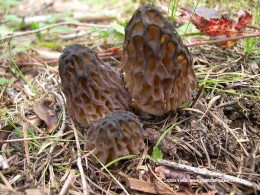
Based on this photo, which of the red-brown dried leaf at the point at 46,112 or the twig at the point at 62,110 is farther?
the red-brown dried leaf at the point at 46,112

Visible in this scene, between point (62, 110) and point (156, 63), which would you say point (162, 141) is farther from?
point (62, 110)

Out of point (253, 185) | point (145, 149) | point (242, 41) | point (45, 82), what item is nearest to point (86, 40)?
point (45, 82)

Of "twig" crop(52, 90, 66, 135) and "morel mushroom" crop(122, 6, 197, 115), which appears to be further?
"twig" crop(52, 90, 66, 135)

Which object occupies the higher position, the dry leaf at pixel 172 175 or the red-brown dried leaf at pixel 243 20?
the red-brown dried leaf at pixel 243 20

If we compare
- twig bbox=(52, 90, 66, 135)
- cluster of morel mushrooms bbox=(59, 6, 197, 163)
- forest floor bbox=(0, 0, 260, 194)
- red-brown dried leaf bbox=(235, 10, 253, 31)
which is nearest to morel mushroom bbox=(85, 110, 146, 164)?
cluster of morel mushrooms bbox=(59, 6, 197, 163)

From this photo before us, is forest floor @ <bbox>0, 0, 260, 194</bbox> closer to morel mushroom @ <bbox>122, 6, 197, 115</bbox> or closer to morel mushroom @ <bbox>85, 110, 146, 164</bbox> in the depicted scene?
morel mushroom @ <bbox>85, 110, 146, 164</bbox>

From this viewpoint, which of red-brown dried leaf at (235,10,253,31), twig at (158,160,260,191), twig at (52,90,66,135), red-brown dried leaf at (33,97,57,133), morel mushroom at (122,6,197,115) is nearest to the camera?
twig at (158,160,260,191)

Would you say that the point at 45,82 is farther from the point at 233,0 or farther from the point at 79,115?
the point at 233,0

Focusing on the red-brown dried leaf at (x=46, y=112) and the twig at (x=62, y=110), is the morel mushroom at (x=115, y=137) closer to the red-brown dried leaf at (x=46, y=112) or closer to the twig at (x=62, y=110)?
the twig at (x=62, y=110)

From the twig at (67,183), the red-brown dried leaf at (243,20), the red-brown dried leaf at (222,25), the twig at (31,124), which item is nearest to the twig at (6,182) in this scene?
the twig at (67,183)
